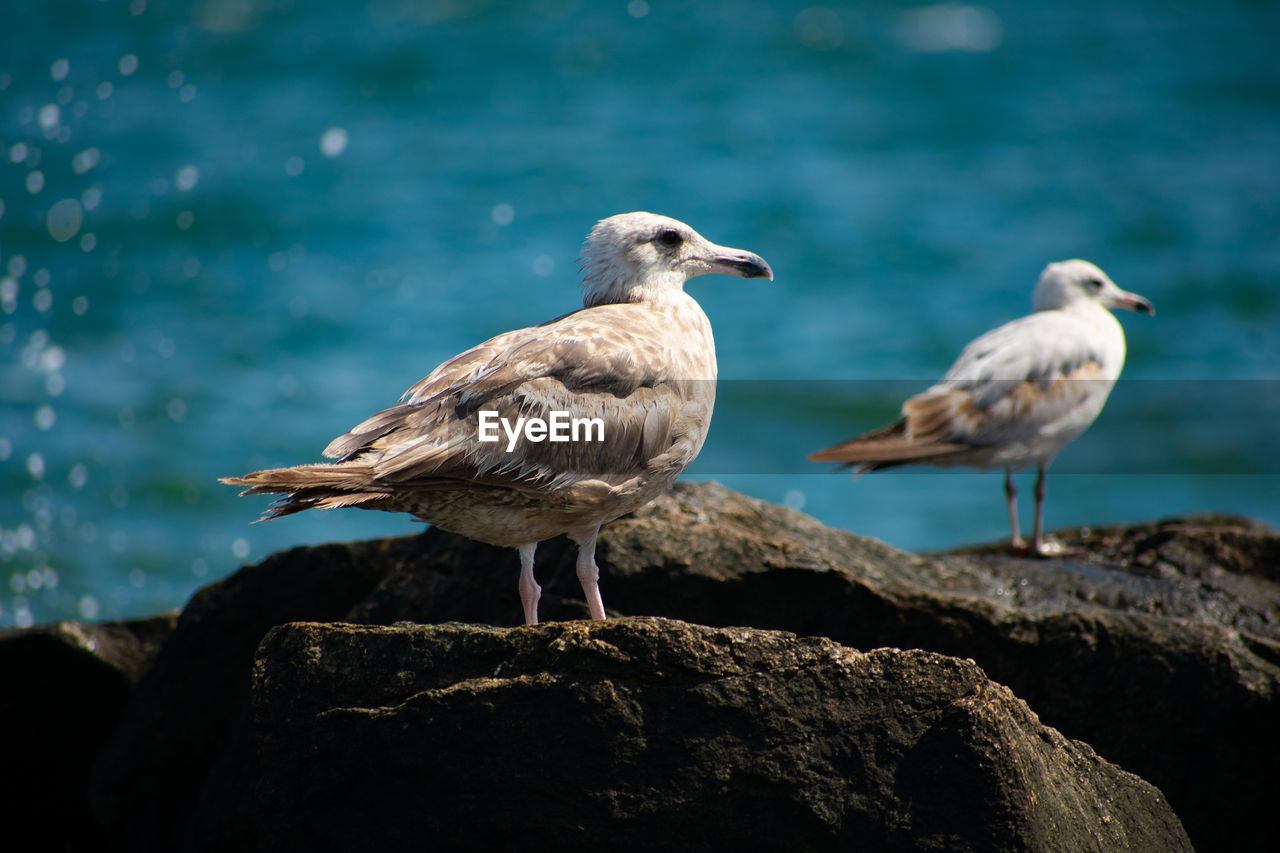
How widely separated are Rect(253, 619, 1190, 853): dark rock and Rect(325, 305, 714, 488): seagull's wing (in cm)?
81

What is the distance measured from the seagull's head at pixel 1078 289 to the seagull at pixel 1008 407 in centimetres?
49

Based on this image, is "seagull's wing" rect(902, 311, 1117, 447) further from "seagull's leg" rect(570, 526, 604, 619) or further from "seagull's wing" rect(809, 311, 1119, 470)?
"seagull's leg" rect(570, 526, 604, 619)

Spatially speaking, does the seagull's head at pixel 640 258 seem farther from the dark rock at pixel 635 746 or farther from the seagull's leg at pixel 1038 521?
the seagull's leg at pixel 1038 521

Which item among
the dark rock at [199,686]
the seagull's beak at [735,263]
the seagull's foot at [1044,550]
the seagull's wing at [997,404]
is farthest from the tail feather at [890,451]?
the dark rock at [199,686]

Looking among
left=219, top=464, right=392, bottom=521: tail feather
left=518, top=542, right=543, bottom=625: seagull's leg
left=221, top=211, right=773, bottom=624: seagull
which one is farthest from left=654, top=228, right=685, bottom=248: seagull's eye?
left=219, top=464, right=392, bottom=521: tail feather

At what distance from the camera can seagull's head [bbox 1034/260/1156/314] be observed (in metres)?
8.57

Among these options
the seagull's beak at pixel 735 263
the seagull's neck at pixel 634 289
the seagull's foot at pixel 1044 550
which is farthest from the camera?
the seagull's foot at pixel 1044 550

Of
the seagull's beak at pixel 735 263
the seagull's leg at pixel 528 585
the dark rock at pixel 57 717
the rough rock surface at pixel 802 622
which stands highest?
the seagull's beak at pixel 735 263

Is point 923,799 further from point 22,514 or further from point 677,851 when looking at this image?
point 22,514

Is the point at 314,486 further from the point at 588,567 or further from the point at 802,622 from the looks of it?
the point at 802,622

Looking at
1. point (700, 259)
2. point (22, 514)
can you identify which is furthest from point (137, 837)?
point (22, 514)

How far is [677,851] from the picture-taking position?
120 inches

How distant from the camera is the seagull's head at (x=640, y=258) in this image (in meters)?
4.68

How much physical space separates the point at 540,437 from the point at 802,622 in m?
1.60
